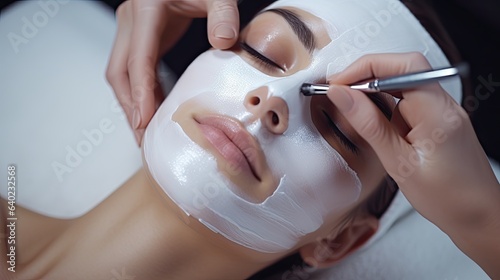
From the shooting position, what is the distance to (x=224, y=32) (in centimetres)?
99

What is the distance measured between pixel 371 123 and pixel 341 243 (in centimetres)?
44

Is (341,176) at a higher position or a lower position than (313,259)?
higher

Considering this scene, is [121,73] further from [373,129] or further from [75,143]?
[373,129]

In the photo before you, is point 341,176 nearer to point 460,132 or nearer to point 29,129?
point 460,132

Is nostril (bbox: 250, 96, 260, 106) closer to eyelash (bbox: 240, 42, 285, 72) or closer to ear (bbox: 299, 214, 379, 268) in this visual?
eyelash (bbox: 240, 42, 285, 72)

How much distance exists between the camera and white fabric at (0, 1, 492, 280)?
1.29m

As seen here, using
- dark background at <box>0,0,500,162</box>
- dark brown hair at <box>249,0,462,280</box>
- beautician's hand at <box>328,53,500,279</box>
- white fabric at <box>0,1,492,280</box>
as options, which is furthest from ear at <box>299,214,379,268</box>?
dark background at <box>0,0,500,162</box>

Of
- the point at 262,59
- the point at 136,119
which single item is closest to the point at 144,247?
the point at 136,119

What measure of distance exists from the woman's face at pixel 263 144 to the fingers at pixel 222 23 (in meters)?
0.02

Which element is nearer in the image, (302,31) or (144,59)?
(302,31)

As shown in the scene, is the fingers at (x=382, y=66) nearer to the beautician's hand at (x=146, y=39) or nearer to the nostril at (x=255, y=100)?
the nostril at (x=255, y=100)

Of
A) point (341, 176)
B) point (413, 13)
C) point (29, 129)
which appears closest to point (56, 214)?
point (29, 129)

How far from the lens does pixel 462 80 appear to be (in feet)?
3.89

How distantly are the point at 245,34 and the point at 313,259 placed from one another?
0.49 m
